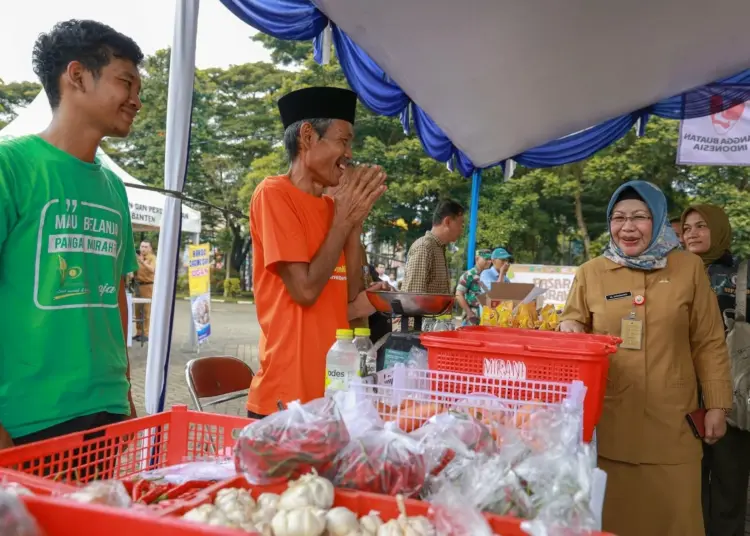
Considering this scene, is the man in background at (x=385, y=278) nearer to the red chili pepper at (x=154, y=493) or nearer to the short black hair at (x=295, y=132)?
the short black hair at (x=295, y=132)

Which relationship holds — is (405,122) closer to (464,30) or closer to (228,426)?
(464,30)

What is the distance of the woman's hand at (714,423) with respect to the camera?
2.63 meters

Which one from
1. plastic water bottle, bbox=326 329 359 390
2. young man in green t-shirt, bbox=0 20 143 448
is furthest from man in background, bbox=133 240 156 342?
plastic water bottle, bbox=326 329 359 390

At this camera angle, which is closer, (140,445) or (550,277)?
(140,445)

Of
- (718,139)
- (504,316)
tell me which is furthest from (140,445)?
(718,139)

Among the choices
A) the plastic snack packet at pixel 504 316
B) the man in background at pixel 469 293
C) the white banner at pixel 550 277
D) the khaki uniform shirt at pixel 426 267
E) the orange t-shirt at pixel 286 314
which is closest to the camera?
the orange t-shirt at pixel 286 314

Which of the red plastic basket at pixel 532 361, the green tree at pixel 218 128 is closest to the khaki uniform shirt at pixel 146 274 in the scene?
the red plastic basket at pixel 532 361

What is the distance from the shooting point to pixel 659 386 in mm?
2650

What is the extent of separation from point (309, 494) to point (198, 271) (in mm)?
9055

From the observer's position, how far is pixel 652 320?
268 centimetres

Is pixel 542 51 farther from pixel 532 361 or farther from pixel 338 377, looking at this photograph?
pixel 338 377

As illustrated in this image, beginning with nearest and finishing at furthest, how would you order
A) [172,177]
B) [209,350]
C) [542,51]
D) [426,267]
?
[172,177], [542,51], [426,267], [209,350]

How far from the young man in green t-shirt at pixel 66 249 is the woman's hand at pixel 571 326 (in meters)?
1.88

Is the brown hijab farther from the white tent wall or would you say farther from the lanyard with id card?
the white tent wall
